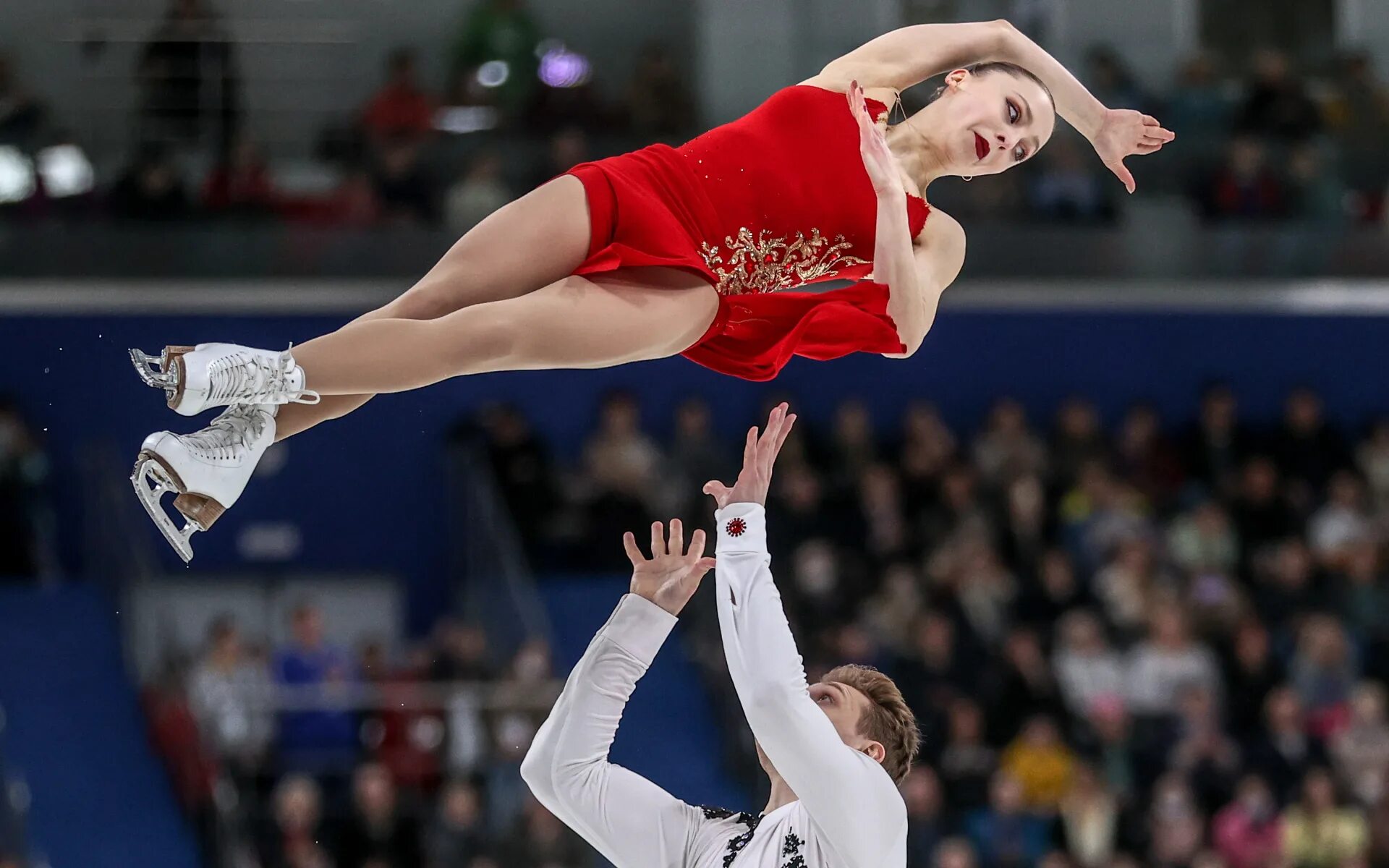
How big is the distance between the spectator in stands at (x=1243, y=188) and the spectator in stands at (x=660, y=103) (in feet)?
10.6

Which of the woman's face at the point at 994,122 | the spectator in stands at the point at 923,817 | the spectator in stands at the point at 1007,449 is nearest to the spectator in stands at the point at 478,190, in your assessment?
the spectator in stands at the point at 1007,449

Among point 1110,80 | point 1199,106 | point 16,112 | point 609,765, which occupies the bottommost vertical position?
point 1199,106

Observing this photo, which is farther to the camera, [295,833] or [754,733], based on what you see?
[295,833]

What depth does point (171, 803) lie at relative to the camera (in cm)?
1061

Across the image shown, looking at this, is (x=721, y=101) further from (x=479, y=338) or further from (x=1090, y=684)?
(x=479, y=338)

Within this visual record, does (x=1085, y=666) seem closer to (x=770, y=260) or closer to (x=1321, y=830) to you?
(x=1321, y=830)

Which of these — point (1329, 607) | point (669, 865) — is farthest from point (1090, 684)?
point (669, 865)

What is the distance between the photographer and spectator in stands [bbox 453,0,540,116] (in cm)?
1180

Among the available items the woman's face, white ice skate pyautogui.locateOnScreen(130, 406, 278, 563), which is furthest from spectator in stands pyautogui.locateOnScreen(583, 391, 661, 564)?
white ice skate pyautogui.locateOnScreen(130, 406, 278, 563)

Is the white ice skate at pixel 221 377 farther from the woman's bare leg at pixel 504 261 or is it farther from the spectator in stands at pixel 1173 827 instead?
the spectator in stands at pixel 1173 827

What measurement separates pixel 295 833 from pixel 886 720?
5.26 m

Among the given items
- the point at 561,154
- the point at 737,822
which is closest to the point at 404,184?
the point at 561,154

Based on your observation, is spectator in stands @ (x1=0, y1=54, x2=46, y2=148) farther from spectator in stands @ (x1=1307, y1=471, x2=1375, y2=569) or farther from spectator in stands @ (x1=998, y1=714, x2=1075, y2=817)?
spectator in stands @ (x1=1307, y1=471, x2=1375, y2=569)

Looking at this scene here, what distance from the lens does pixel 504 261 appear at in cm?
439
